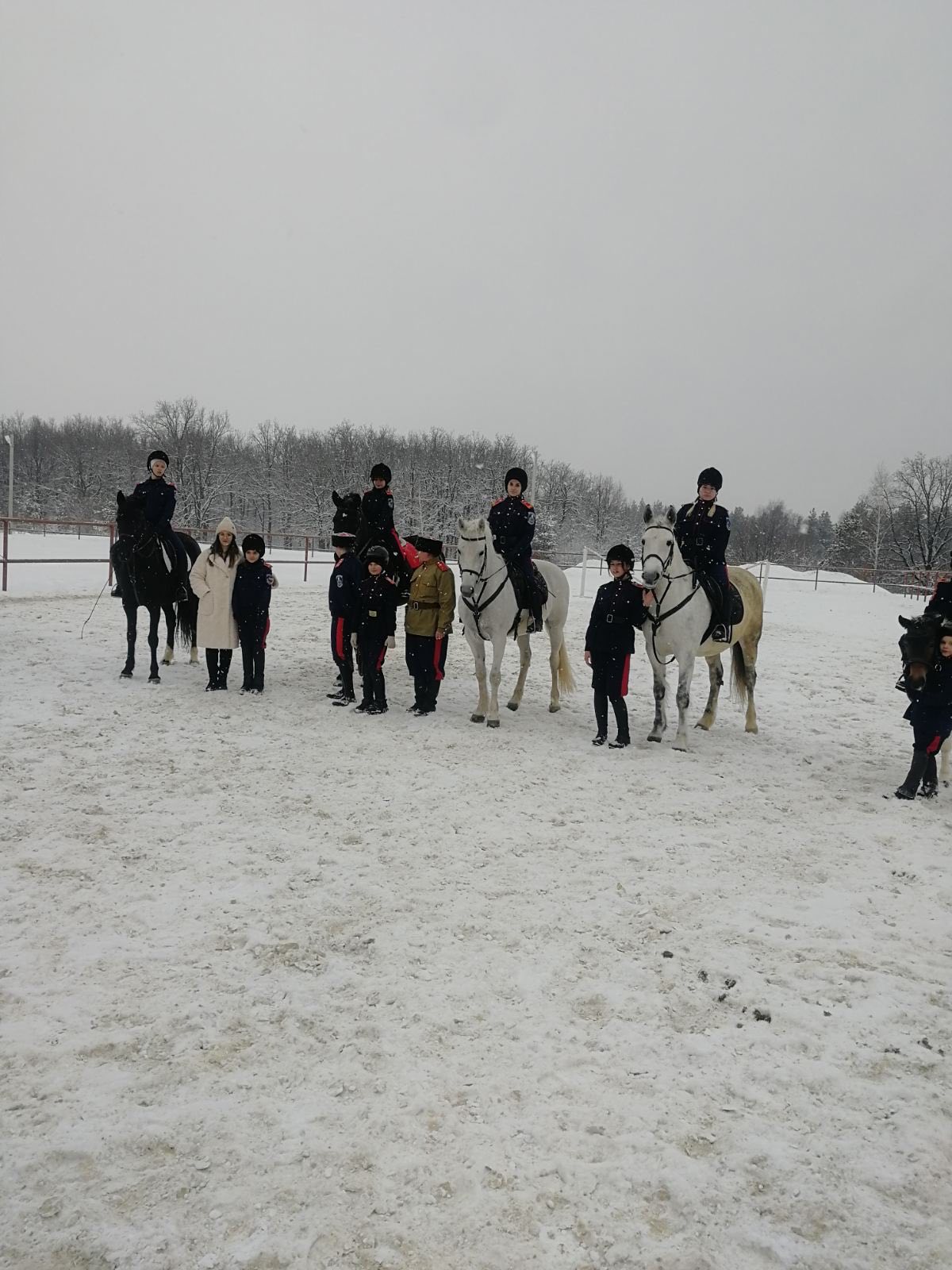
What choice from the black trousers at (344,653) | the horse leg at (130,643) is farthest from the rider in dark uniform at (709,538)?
the horse leg at (130,643)

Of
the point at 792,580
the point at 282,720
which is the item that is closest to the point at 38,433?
the point at 792,580

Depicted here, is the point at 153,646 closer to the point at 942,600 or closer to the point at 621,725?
the point at 621,725

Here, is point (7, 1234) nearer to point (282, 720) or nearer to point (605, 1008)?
point (605, 1008)

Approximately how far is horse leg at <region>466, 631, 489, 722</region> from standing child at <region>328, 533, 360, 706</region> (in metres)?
1.42

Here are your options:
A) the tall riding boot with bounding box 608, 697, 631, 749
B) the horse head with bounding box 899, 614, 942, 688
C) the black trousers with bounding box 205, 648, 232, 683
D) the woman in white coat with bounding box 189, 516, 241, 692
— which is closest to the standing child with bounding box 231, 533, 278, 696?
the woman in white coat with bounding box 189, 516, 241, 692

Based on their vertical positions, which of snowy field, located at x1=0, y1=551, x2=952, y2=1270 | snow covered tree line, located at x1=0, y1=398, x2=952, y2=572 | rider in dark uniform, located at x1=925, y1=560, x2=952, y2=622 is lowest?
snowy field, located at x1=0, y1=551, x2=952, y2=1270

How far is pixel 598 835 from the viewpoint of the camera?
16.1 feet

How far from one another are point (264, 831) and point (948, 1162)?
12.7 ft

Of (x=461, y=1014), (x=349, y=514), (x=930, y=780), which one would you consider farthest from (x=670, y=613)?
(x=461, y=1014)

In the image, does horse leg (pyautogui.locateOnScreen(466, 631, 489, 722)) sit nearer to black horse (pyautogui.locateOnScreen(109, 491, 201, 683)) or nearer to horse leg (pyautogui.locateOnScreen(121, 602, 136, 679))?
black horse (pyautogui.locateOnScreen(109, 491, 201, 683))

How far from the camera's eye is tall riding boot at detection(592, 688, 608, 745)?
279 inches

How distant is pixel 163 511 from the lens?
8.44 m

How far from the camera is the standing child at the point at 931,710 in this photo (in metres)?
5.60

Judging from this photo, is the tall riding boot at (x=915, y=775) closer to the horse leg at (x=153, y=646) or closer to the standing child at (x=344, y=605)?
the standing child at (x=344, y=605)
